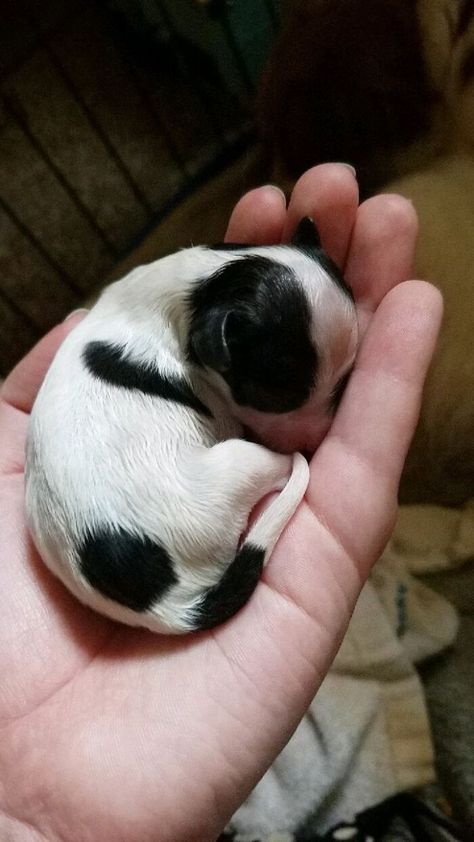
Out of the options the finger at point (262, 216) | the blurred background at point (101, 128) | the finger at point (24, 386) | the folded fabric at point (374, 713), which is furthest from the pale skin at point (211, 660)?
the blurred background at point (101, 128)

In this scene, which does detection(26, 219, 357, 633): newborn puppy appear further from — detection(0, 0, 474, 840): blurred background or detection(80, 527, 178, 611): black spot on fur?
detection(0, 0, 474, 840): blurred background

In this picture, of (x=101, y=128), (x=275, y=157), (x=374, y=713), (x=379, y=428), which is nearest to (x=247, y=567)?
(x=379, y=428)

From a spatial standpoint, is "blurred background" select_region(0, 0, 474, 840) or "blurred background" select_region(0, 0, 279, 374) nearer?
"blurred background" select_region(0, 0, 474, 840)

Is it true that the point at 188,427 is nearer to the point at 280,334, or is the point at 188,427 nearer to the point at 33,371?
the point at 280,334

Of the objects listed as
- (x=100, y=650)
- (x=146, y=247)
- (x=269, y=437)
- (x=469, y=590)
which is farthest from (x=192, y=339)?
(x=146, y=247)

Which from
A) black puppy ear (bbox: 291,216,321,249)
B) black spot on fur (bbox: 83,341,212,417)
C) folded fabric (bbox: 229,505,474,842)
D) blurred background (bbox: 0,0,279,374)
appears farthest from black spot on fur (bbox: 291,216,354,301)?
Result: blurred background (bbox: 0,0,279,374)
